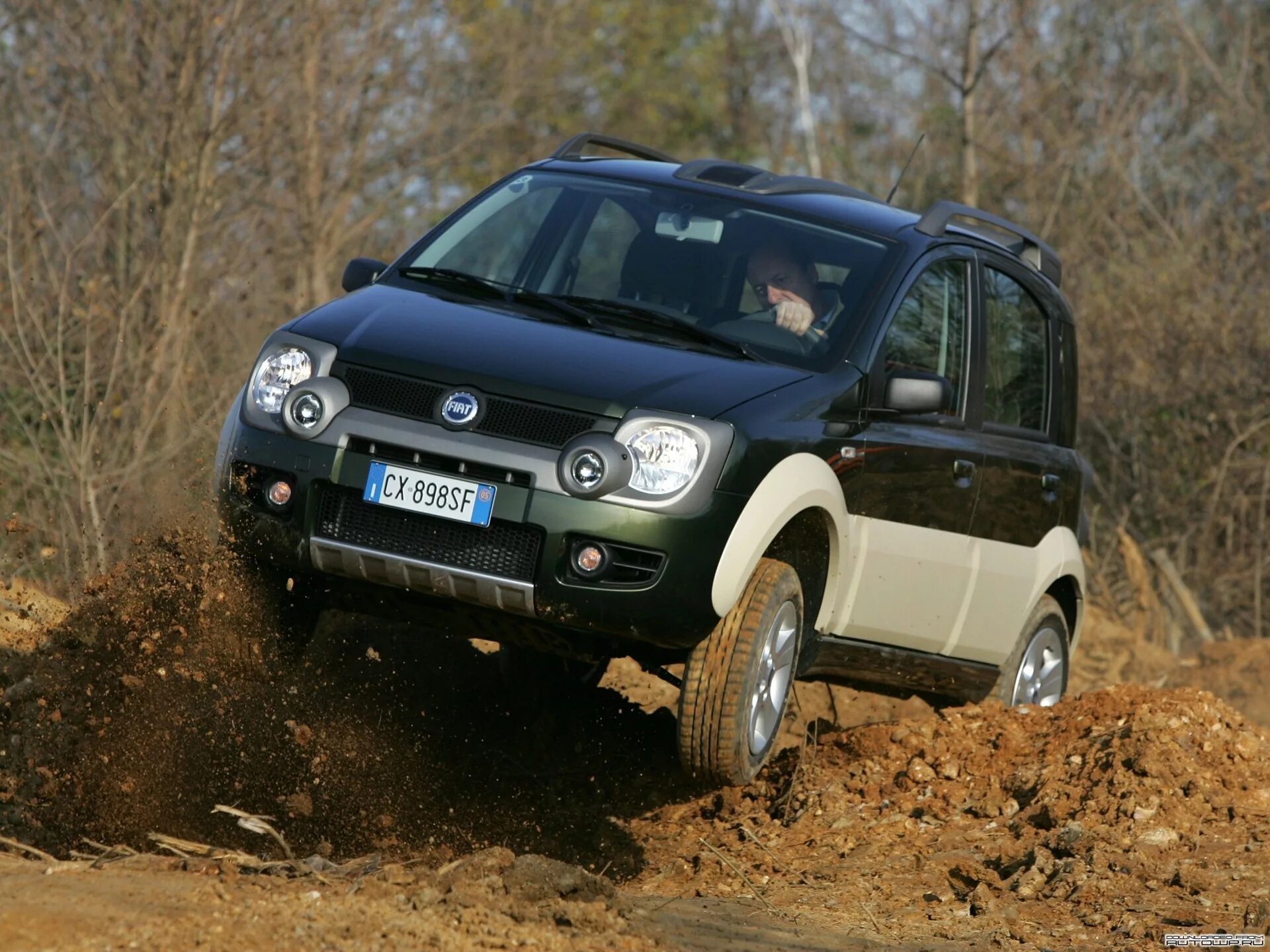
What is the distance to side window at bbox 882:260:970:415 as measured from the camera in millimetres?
6344

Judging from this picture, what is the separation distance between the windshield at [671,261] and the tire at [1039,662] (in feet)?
7.13

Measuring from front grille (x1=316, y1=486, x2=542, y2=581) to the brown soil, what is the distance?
1.67 feet

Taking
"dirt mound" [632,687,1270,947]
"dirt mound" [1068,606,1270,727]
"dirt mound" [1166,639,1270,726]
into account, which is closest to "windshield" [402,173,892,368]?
"dirt mound" [632,687,1270,947]

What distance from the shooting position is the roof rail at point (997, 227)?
671 cm

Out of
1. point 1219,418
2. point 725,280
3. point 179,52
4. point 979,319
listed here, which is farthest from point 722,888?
point 1219,418

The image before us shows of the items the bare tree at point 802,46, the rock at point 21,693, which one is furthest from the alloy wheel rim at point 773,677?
the bare tree at point 802,46

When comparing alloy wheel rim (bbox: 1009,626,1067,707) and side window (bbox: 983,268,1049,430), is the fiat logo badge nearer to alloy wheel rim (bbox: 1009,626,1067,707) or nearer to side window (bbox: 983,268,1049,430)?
side window (bbox: 983,268,1049,430)

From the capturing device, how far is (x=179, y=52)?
1139 cm

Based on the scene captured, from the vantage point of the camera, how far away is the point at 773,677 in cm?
584

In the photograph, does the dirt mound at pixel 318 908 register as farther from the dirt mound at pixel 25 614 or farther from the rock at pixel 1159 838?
the dirt mound at pixel 25 614

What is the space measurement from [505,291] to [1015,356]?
8.05 feet

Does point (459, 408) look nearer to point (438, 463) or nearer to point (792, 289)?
point (438, 463)

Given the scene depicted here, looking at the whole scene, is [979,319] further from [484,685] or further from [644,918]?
[644,918]

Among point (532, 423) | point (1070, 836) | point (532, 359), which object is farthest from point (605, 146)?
point (1070, 836)
